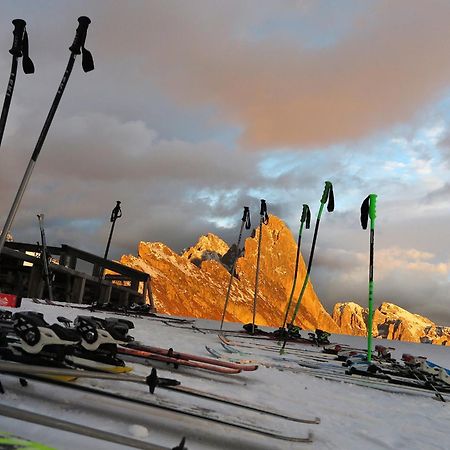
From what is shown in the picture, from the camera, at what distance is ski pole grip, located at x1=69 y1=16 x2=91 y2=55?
8453mm

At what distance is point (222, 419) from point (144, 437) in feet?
3.63

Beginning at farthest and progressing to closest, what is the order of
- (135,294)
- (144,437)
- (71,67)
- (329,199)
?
(135,294)
(329,199)
(71,67)
(144,437)

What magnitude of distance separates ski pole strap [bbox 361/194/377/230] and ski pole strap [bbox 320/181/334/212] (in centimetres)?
225

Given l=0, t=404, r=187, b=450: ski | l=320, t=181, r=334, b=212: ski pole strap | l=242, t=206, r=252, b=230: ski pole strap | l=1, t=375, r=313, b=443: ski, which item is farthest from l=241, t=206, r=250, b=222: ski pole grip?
l=0, t=404, r=187, b=450: ski

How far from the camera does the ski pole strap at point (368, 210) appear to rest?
37.4 feet

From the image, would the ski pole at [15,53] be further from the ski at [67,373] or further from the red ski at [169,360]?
the ski at [67,373]

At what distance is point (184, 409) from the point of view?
4.23 metres

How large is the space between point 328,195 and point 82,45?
921 centimetres

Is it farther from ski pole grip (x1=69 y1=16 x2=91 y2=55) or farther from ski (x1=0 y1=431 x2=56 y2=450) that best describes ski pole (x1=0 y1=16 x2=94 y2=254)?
ski (x1=0 y1=431 x2=56 y2=450)

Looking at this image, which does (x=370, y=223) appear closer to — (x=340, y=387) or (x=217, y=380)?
(x=340, y=387)

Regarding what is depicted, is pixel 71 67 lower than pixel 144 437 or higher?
higher

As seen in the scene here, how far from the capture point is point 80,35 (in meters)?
8.55

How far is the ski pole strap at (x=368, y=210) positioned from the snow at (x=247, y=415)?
4.90m

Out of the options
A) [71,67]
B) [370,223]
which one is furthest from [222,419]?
[370,223]
